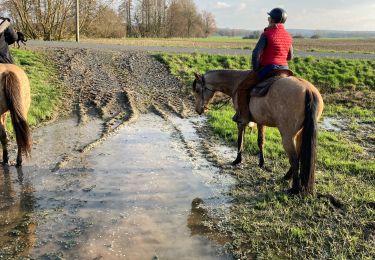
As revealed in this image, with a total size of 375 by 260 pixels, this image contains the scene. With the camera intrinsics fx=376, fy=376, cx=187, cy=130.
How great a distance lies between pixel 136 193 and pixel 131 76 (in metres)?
10.9

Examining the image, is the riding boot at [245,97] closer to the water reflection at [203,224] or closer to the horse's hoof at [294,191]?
the horse's hoof at [294,191]

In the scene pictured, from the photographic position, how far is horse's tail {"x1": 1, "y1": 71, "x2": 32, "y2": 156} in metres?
6.63

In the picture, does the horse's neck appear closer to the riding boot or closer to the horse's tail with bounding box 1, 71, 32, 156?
the riding boot

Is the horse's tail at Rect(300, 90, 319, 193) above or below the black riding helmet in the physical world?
below

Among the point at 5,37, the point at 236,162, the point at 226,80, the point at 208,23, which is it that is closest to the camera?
the point at 5,37

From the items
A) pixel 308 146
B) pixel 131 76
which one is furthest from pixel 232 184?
pixel 131 76

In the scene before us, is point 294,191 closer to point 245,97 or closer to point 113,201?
point 245,97

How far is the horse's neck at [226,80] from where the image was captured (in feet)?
26.1

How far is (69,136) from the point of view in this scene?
30.4ft

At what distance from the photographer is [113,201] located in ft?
18.9

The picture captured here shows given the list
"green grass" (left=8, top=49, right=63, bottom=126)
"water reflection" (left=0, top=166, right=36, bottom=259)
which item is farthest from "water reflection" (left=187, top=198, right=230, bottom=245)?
"green grass" (left=8, top=49, right=63, bottom=126)

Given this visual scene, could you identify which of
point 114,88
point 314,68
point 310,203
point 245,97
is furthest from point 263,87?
point 314,68

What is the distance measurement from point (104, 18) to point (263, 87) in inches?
1675

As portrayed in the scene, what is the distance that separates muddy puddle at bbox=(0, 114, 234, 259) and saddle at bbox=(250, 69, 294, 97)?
5.49 feet
